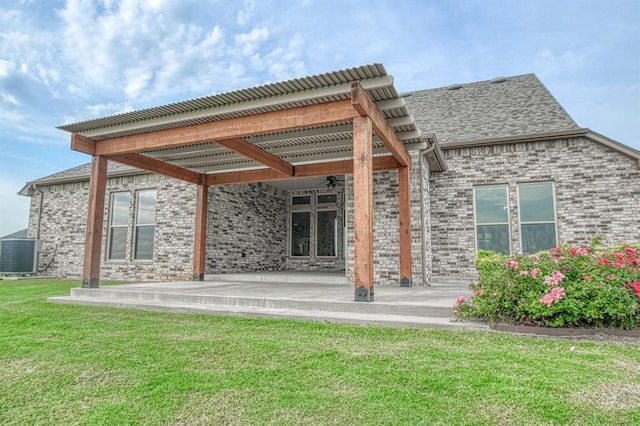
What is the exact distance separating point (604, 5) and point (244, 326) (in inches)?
515

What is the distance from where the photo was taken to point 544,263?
434 centimetres

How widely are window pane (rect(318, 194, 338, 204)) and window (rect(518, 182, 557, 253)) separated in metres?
6.00

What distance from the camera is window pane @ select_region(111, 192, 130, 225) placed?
11883 mm

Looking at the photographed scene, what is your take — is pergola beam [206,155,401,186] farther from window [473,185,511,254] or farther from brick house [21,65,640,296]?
window [473,185,511,254]

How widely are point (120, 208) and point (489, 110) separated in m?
11.5

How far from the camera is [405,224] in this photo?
800cm

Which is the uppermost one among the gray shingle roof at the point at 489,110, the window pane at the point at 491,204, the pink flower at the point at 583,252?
the gray shingle roof at the point at 489,110

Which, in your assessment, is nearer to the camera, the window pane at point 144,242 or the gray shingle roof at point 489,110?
the gray shingle roof at point 489,110

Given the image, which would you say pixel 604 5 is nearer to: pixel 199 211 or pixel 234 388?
pixel 199 211

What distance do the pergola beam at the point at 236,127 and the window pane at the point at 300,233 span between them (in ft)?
23.8

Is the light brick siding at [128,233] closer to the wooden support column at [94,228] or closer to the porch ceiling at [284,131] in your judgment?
the porch ceiling at [284,131]

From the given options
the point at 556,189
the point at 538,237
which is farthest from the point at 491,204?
the point at 556,189

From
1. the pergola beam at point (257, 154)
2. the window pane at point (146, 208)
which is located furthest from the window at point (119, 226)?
the pergola beam at point (257, 154)

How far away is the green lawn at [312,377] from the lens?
222 centimetres
